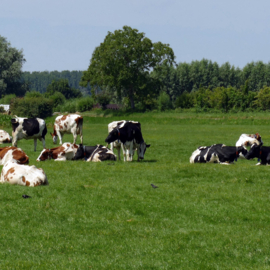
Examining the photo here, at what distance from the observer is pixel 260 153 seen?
18.1 metres

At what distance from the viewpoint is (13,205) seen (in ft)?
34.0

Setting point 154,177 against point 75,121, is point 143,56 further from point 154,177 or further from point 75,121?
point 154,177

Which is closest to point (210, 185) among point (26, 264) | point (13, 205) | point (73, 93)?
point (13, 205)

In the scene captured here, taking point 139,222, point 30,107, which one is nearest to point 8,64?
point 30,107

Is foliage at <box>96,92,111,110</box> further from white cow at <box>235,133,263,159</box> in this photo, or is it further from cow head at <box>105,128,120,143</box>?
white cow at <box>235,133,263,159</box>

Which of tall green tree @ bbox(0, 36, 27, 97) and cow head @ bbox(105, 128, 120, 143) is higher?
tall green tree @ bbox(0, 36, 27, 97)

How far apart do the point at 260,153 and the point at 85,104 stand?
246 ft

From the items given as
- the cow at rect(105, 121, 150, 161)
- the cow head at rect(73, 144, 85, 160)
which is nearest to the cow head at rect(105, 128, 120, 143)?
the cow at rect(105, 121, 150, 161)

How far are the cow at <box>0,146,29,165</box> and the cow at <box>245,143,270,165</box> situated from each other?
29.2ft

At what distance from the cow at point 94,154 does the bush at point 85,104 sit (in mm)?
70531

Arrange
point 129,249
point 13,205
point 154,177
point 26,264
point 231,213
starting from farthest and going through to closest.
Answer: point 154,177
point 13,205
point 231,213
point 129,249
point 26,264

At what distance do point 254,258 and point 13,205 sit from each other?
5.75m

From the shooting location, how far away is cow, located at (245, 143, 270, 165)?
709 inches

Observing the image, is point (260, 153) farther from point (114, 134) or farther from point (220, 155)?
point (114, 134)
